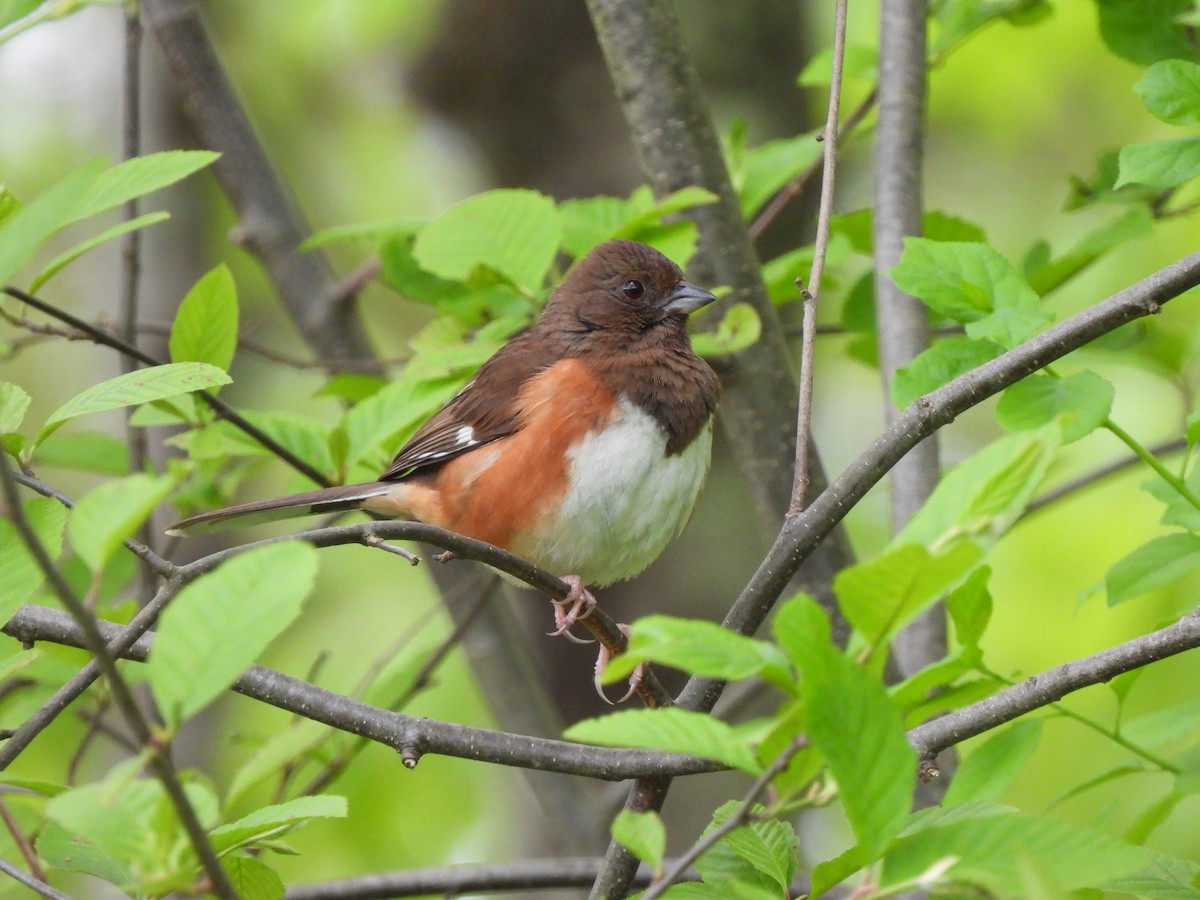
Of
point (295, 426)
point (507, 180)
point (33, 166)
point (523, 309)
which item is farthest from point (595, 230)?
point (33, 166)

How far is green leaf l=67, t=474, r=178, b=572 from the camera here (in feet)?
3.25

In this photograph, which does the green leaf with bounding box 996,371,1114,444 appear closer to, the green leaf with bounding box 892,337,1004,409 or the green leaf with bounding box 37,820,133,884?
the green leaf with bounding box 892,337,1004,409

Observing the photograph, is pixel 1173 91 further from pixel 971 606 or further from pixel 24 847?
pixel 24 847

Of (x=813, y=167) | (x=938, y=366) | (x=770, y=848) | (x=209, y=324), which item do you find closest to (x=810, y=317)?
(x=938, y=366)

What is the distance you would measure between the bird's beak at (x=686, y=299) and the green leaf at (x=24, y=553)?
179 centimetres

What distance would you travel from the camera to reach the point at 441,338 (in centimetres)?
312

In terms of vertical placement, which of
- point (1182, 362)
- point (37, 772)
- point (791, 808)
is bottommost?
point (37, 772)

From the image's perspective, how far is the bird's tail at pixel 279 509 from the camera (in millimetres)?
2895

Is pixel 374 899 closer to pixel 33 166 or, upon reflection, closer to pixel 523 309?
pixel 523 309

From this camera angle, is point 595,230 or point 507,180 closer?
point 595,230

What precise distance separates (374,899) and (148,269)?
390 centimetres

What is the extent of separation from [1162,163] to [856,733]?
132 cm

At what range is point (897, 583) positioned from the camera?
105cm

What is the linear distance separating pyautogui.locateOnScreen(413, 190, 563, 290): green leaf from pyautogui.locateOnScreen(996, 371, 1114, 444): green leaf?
112 centimetres
